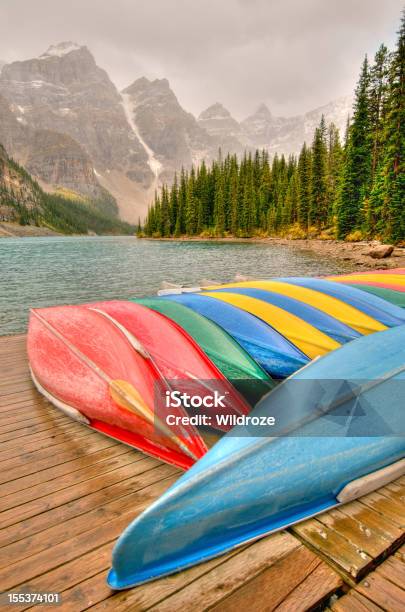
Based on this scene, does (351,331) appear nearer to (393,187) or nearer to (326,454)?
(326,454)

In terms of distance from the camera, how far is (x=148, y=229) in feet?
256

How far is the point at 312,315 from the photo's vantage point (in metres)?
4.18

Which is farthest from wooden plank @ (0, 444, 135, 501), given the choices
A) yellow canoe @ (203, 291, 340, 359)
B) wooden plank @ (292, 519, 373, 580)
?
yellow canoe @ (203, 291, 340, 359)

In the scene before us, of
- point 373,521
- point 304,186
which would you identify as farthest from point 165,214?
point 373,521

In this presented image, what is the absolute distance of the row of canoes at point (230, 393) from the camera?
1777mm

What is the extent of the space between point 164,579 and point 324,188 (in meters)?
44.5

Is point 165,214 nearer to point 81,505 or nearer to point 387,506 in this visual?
point 81,505

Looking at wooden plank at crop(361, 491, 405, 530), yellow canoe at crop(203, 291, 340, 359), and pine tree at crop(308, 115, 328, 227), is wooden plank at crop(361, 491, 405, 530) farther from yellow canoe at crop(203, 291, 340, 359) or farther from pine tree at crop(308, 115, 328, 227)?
pine tree at crop(308, 115, 328, 227)

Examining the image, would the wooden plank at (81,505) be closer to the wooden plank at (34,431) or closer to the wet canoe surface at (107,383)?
the wet canoe surface at (107,383)

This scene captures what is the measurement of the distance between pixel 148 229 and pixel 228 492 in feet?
260

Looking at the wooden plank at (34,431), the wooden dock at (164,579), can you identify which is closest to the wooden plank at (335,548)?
the wooden dock at (164,579)

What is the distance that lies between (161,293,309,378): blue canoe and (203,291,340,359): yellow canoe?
110mm

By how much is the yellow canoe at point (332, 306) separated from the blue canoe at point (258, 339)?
97 cm

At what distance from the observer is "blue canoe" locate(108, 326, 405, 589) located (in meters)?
1.66
